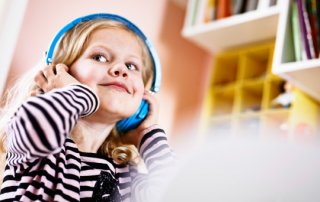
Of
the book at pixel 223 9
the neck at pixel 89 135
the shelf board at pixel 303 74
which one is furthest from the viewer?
the book at pixel 223 9

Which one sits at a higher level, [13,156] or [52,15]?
[52,15]

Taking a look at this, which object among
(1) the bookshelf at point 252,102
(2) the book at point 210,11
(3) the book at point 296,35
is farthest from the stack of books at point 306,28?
(2) the book at point 210,11

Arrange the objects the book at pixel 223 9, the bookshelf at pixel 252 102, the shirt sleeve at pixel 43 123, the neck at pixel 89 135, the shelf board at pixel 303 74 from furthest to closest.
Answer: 1. the book at pixel 223 9
2. the bookshelf at pixel 252 102
3. the shelf board at pixel 303 74
4. the neck at pixel 89 135
5. the shirt sleeve at pixel 43 123

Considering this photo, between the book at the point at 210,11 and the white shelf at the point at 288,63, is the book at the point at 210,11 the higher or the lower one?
the higher one

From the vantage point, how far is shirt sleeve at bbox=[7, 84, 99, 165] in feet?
2.28

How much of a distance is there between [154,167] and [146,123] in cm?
8

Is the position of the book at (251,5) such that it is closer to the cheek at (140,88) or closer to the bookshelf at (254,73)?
the bookshelf at (254,73)

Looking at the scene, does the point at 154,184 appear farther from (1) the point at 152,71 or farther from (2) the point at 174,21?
(2) the point at 174,21

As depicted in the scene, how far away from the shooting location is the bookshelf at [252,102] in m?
1.25

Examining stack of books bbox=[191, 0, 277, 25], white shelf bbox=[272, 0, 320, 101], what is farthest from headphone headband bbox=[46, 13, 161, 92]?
stack of books bbox=[191, 0, 277, 25]

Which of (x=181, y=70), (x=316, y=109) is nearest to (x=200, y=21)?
(x=181, y=70)

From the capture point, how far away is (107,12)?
0.88 m

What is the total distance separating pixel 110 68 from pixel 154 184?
21 centimetres

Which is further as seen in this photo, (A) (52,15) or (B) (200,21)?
(B) (200,21)
